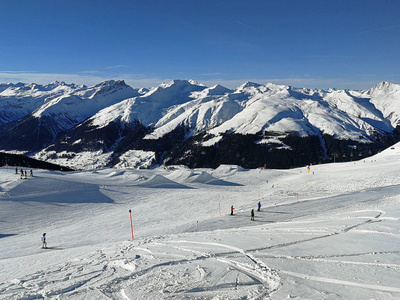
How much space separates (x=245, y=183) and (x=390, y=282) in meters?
53.3

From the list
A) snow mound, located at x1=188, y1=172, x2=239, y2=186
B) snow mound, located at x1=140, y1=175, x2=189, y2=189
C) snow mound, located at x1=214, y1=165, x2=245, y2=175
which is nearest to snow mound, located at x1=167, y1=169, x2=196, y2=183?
snow mound, located at x1=188, y1=172, x2=239, y2=186

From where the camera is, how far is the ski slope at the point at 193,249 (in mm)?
10336

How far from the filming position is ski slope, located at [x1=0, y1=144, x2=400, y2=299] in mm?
10336

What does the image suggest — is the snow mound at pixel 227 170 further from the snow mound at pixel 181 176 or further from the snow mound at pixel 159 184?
the snow mound at pixel 159 184

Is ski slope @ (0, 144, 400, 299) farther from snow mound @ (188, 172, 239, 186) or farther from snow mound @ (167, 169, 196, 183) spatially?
snow mound @ (167, 169, 196, 183)

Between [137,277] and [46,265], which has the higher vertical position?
[137,277]

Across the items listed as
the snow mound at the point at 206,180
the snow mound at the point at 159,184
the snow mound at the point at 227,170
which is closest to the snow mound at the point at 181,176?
the snow mound at the point at 206,180

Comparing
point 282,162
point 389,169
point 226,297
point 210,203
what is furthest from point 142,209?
point 282,162

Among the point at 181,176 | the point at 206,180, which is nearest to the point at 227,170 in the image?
the point at 206,180

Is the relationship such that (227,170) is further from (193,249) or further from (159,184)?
(193,249)

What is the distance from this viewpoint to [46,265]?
15375 millimetres

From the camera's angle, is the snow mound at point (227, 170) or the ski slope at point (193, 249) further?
the snow mound at point (227, 170)

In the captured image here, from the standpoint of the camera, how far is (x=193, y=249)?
51.1 ft

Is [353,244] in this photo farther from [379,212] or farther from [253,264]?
[379,212]
